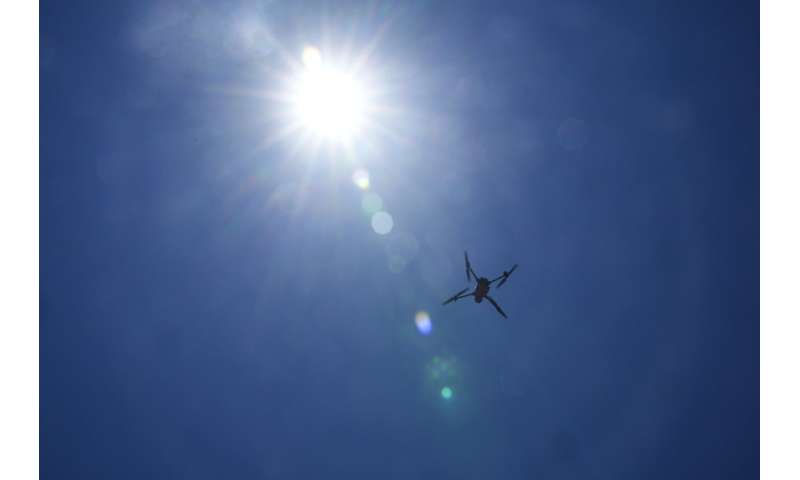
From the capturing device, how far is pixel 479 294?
3456 cm
